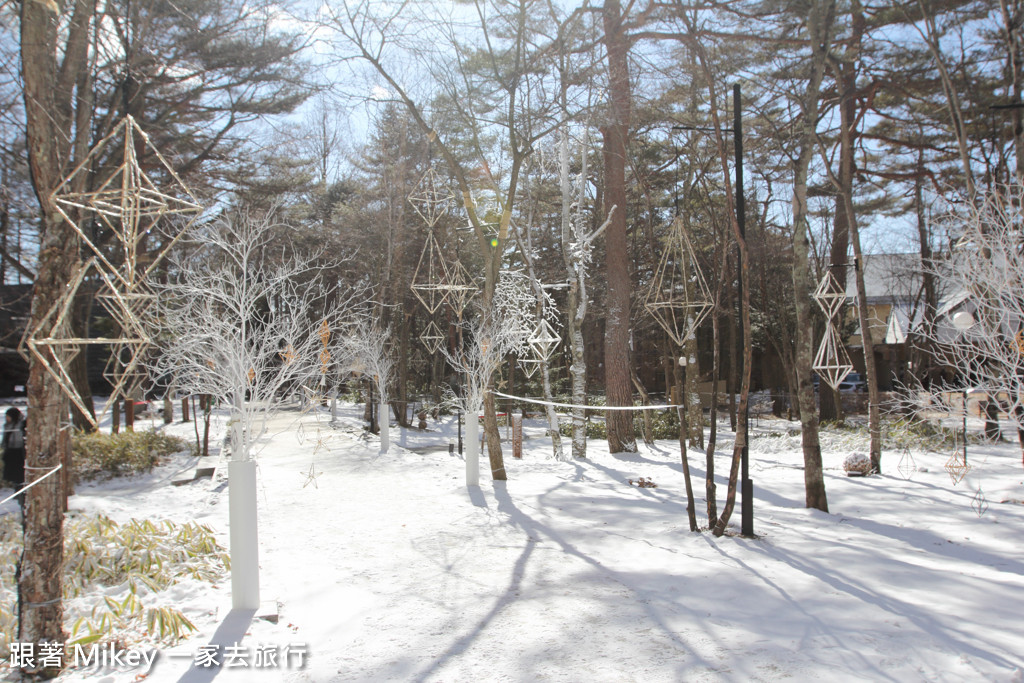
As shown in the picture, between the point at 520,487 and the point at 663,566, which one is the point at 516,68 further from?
the point at 663,566

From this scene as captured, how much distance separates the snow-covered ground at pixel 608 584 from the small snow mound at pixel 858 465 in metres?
0.36

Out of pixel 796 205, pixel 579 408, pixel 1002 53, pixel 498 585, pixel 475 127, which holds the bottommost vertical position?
pixel 498 585

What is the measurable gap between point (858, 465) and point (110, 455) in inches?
414

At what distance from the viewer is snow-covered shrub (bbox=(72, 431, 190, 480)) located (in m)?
8.99

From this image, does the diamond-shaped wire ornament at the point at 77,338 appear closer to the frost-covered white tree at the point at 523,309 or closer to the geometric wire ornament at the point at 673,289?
the geometric wire ornament at the point at 673,289

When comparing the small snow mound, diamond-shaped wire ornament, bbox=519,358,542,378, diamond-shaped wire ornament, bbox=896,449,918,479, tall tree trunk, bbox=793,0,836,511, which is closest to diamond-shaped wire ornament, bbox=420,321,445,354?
diamond-shaped wire ornament, bbox=519,358,542,378

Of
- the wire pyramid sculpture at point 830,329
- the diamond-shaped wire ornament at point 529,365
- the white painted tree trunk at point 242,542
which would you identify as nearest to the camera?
the white painted tree trunk at point 242,542

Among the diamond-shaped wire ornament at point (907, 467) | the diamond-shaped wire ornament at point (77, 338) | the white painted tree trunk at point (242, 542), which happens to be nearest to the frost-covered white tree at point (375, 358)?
the white painted tree trunk at point (242, 542)

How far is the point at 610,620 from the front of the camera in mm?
3715

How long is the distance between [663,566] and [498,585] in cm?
124

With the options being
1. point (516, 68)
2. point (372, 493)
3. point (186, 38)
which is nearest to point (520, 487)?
point (372, 493)

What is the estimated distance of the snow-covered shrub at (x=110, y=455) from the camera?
899 centimetres

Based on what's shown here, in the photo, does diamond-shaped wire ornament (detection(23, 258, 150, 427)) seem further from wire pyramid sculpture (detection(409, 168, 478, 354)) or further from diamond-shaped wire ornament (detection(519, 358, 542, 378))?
diamond-shaped wire ornament (detection(519, 358, 542, 378))

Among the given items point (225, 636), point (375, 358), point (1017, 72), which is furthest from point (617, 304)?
point (225, 636)
